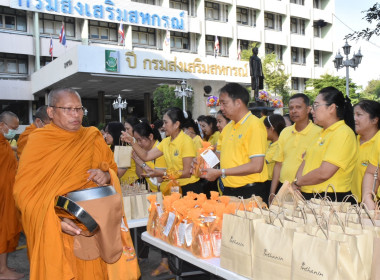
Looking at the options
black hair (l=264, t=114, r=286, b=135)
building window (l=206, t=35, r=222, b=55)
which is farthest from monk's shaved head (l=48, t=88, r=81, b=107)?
building window (l=206, t=35, r=222, b=55)

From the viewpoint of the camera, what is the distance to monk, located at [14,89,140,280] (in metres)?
2.10

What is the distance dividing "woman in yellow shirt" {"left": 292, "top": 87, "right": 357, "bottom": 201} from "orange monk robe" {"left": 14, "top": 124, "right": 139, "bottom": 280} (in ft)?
4.36

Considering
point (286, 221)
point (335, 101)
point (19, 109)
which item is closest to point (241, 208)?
point (286, 221)

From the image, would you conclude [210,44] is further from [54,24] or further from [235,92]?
[235,92]

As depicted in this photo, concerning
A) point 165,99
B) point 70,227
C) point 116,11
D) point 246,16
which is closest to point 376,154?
point 70,227

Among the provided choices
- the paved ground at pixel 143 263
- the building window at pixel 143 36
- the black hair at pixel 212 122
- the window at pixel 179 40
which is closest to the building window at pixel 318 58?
the window at pixel 179 40

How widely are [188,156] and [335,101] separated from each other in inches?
57.4

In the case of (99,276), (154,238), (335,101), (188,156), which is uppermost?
(335,101)

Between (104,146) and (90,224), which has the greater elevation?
(104,146)

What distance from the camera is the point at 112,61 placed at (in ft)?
53.7

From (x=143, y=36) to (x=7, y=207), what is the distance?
2148cm

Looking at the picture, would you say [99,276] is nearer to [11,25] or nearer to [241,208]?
[241,208]

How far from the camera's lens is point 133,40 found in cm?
2373

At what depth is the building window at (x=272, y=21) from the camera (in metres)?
29.5
